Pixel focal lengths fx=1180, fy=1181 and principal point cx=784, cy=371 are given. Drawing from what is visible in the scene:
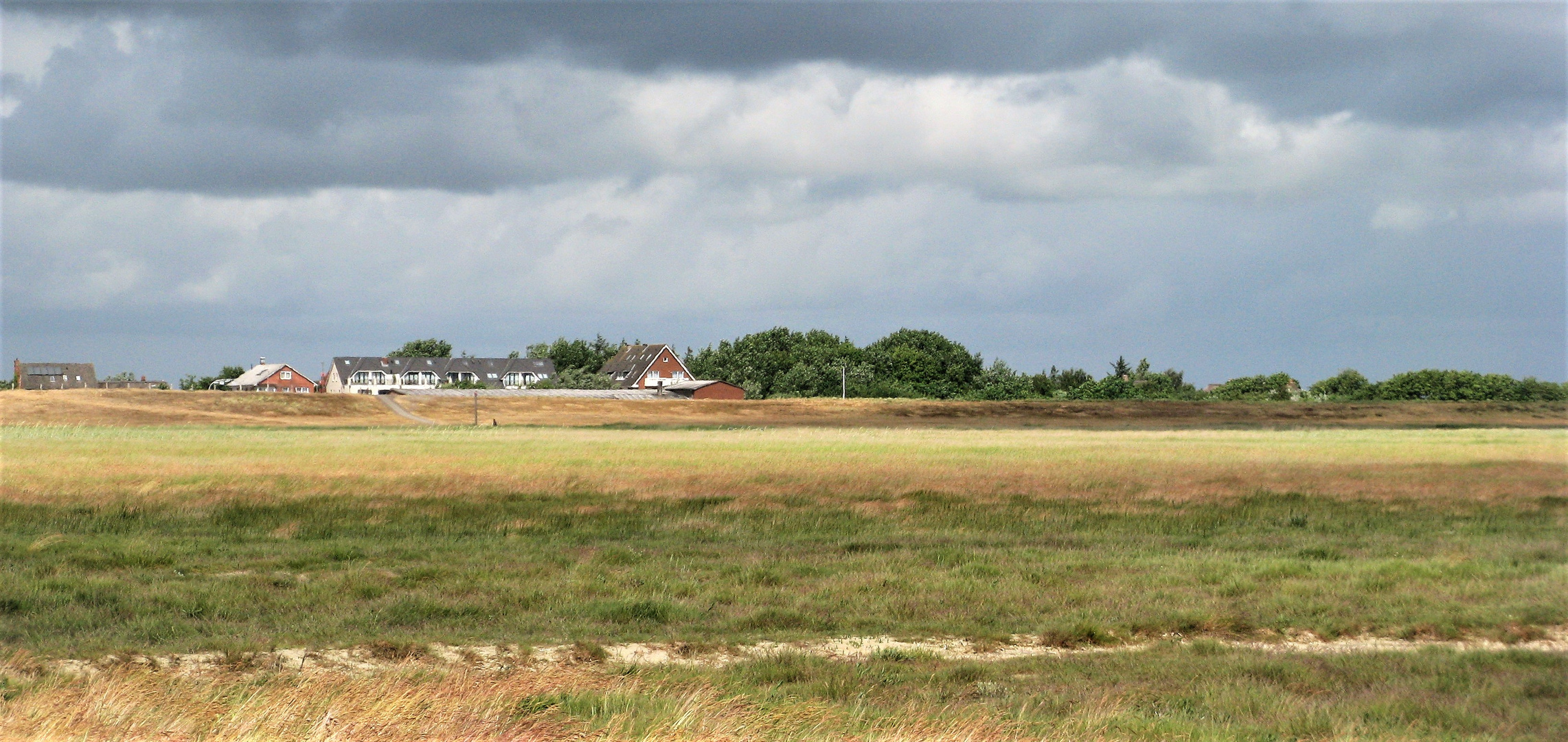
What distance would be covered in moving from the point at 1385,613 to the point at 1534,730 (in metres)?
5.83

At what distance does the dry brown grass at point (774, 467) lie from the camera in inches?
1303

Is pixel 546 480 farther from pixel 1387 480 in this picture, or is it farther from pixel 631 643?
pixel 1387 480

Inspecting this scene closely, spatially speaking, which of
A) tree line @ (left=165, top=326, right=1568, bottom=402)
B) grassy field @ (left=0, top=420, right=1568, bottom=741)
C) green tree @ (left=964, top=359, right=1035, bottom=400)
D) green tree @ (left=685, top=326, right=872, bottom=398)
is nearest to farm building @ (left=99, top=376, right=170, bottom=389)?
tree line @ (left=165, top=326, right=1568, bottom=402)

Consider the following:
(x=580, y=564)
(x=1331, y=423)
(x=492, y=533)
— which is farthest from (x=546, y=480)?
(x=1331, y=423)

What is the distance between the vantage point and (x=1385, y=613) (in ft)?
55.4

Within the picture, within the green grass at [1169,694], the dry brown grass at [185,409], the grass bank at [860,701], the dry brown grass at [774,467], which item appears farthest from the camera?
the dry brown grass at [185,409]

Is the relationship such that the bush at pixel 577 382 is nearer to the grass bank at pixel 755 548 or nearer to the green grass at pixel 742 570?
the grass bank at pixel 755 548

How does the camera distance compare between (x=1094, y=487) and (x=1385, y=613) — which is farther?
(x=1094, y=487)

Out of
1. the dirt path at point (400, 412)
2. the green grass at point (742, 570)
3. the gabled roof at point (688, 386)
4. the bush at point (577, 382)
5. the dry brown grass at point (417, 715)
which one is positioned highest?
the bush at point (577, 382)

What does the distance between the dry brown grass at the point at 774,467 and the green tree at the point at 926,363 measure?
386 ft

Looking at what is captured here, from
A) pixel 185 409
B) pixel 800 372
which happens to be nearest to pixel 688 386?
pixel 800 372

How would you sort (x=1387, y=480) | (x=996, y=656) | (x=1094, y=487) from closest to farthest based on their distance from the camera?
(x=996, y=656) < (x=1094, y=487) < (x=1387, y=480)

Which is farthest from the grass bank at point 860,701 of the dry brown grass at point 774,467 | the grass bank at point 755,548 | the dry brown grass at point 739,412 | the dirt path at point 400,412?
the dirt path at point 400,412

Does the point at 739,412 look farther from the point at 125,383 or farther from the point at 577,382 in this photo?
the point at 125,383
